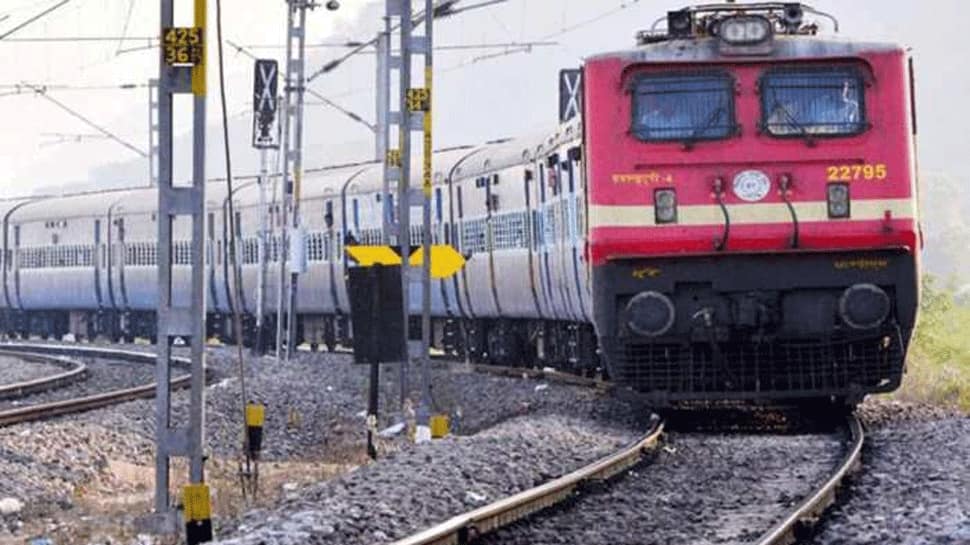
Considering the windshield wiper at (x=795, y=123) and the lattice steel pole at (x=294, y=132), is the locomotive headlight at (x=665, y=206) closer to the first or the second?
the windshield wiper at (x=795, y=123)

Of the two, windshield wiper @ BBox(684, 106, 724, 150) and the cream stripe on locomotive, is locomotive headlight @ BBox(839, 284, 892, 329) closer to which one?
the cream stripe on locomotive

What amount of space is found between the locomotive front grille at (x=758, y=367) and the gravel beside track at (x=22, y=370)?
14.6 meters

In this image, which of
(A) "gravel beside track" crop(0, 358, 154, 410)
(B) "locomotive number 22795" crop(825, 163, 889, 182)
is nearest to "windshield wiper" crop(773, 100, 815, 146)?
(B) "locomotive number 22795" crop(825, 163, 889, 182)

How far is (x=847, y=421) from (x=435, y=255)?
213 inches

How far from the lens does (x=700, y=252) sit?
50.5ft

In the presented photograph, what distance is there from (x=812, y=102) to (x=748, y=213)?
0.98 metres

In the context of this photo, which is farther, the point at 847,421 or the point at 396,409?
the point at 396,409

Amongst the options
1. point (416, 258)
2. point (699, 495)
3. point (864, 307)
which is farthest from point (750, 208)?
point (416, 258)

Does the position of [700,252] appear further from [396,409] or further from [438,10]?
[438,10]

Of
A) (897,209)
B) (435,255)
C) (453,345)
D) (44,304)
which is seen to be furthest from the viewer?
(44,304)

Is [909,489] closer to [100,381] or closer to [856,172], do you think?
[856,172]

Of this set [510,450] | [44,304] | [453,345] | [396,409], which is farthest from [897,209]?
[44,304]

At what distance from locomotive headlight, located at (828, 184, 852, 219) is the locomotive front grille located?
3.09ft

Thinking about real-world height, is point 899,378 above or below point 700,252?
below
